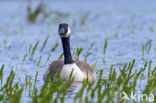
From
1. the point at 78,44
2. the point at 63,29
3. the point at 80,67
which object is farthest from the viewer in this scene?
the point at 78,44

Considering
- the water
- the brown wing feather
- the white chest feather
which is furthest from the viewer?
the water

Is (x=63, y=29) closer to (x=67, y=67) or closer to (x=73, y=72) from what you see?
(x=67, y=67)

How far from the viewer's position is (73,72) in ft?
31.1

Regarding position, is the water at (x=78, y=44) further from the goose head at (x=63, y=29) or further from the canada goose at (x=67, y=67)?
the goose head at (x=63, y=29)

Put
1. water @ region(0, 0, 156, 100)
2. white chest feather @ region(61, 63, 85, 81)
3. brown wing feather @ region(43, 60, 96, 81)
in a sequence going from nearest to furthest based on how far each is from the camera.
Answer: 1. white chest feather @ region(61, 63, 85, 81)
2. brown wing feather @ region(43, 60, 96, 81)
3. water @ region(0, 0, 156, 100)

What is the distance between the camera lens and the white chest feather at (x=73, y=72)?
935 cm

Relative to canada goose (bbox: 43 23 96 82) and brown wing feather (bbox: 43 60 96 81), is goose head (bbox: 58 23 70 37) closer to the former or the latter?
canada goose (bbox: 43 23 96 82)

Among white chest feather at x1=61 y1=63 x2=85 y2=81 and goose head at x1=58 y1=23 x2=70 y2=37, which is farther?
goose head at x1=58 y1=23 x2=70 y2=37

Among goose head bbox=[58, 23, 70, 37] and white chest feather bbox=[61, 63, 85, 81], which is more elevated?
goose head bbox=[58, 23, 70, 37]

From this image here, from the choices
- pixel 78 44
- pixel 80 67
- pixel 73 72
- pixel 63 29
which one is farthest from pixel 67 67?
pixel 78 44

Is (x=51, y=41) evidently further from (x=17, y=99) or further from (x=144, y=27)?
(x=17, y=99)

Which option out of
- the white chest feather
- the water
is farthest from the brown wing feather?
the water

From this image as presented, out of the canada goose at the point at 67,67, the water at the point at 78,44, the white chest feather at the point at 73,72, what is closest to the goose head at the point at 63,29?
the canada goose at the point at 67,67

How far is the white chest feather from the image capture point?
9.35 m
